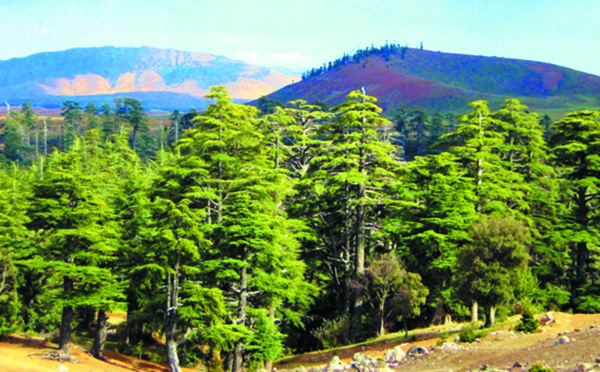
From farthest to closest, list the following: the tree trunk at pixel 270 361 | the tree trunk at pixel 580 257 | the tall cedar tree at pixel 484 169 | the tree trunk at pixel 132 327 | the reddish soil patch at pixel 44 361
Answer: the tall cedar tree at pixel 484 169 → the tree trunk at pixel 132 327 → the tree trunk at pixel 580 257 → the tree trunk at pixel 270 361 → the reddish soil patch at pixel 44 361

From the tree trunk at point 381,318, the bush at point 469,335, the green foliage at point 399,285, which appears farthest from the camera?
the tree trunk at point 381,318

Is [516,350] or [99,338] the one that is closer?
[516,350]

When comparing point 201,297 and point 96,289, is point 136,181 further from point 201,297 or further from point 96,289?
point 201,297

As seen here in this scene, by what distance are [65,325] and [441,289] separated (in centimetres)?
2082

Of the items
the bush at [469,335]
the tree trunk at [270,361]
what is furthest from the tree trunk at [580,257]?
the tree trunk at [270,361]

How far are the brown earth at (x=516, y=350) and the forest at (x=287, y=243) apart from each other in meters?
1.88

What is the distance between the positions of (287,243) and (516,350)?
40.7 ft

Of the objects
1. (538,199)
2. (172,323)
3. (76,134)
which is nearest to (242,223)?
(172,323)

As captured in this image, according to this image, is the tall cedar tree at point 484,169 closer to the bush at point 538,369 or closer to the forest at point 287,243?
the forest at point 287,243

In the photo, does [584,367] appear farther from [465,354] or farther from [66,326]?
[66,326]

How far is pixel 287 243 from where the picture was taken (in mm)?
28016

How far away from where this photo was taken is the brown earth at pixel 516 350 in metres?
18.4

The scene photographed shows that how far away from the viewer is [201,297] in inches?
987

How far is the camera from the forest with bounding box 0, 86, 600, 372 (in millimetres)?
25812
